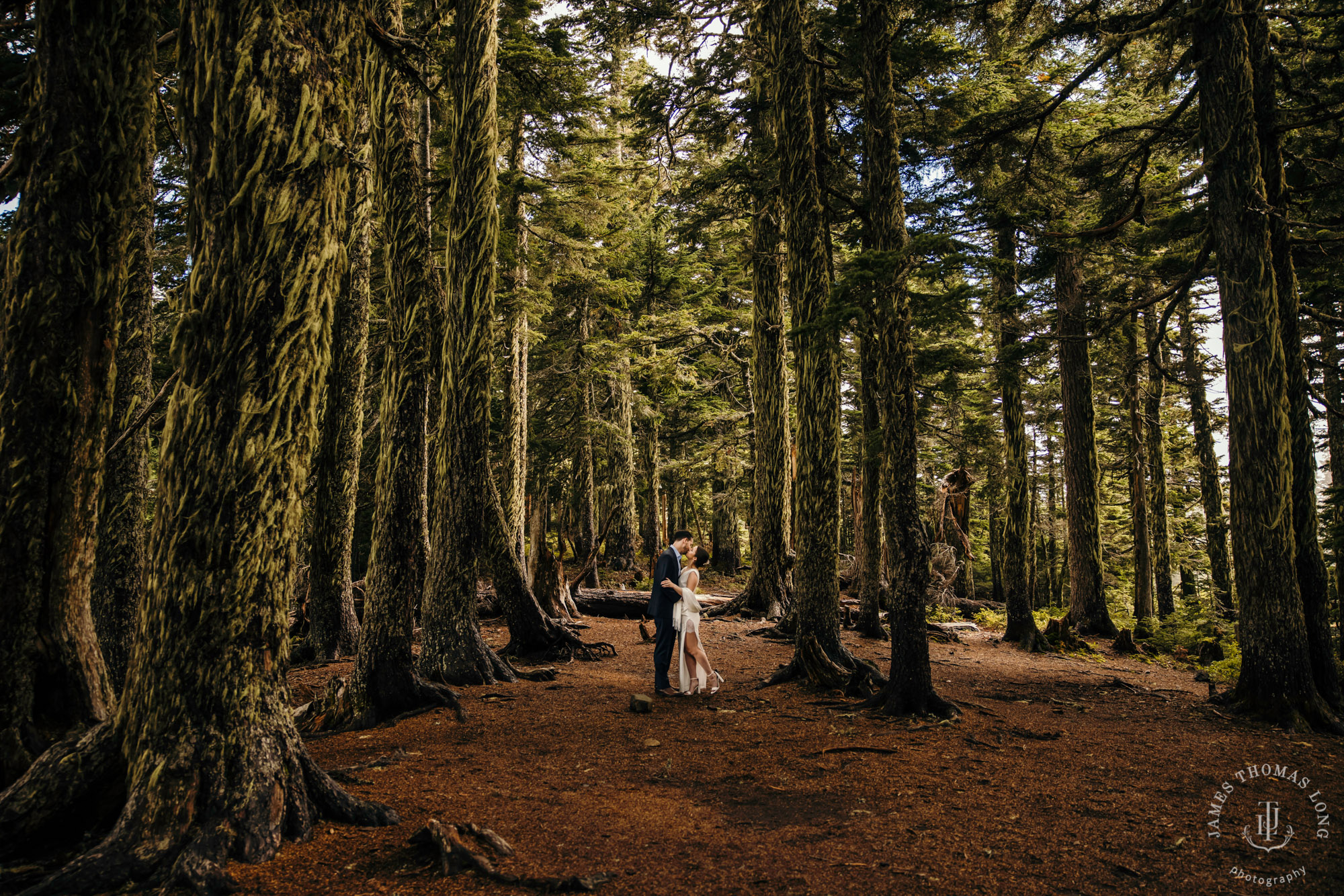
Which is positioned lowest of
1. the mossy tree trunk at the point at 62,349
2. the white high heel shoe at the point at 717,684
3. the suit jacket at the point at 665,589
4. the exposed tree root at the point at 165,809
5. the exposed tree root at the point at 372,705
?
the white high heel shoe at the point at 717,684

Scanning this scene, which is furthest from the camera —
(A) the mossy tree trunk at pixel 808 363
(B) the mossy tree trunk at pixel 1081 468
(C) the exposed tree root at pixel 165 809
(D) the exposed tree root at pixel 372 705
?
(B) the mossy tree trunk at pixel 1081 468

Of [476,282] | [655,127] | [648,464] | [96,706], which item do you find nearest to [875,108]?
[476,282]

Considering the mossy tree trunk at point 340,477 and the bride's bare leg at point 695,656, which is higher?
the mossy tree trunk at point 340,477

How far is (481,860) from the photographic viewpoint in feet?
11.1

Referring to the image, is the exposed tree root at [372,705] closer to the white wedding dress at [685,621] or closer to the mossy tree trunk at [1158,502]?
the white wedding dress at [685,621]

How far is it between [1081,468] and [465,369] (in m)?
13.8

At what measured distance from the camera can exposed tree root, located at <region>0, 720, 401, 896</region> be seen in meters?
2.90

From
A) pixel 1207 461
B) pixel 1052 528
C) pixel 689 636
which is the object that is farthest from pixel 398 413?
pixel 1052 528

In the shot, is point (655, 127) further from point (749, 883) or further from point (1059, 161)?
point (749, 883)

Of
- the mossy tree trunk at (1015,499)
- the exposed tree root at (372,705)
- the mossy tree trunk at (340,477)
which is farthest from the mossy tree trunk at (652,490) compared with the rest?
the exposed tree root at (372,705)

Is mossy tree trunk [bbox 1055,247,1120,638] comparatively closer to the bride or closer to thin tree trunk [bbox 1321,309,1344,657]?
thin tree trunk [bbox 1321,309,1344,657]

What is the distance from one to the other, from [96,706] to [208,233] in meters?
3.00

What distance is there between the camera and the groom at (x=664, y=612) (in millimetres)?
8273

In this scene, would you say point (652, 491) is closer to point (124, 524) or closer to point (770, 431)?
point (770, 431)
